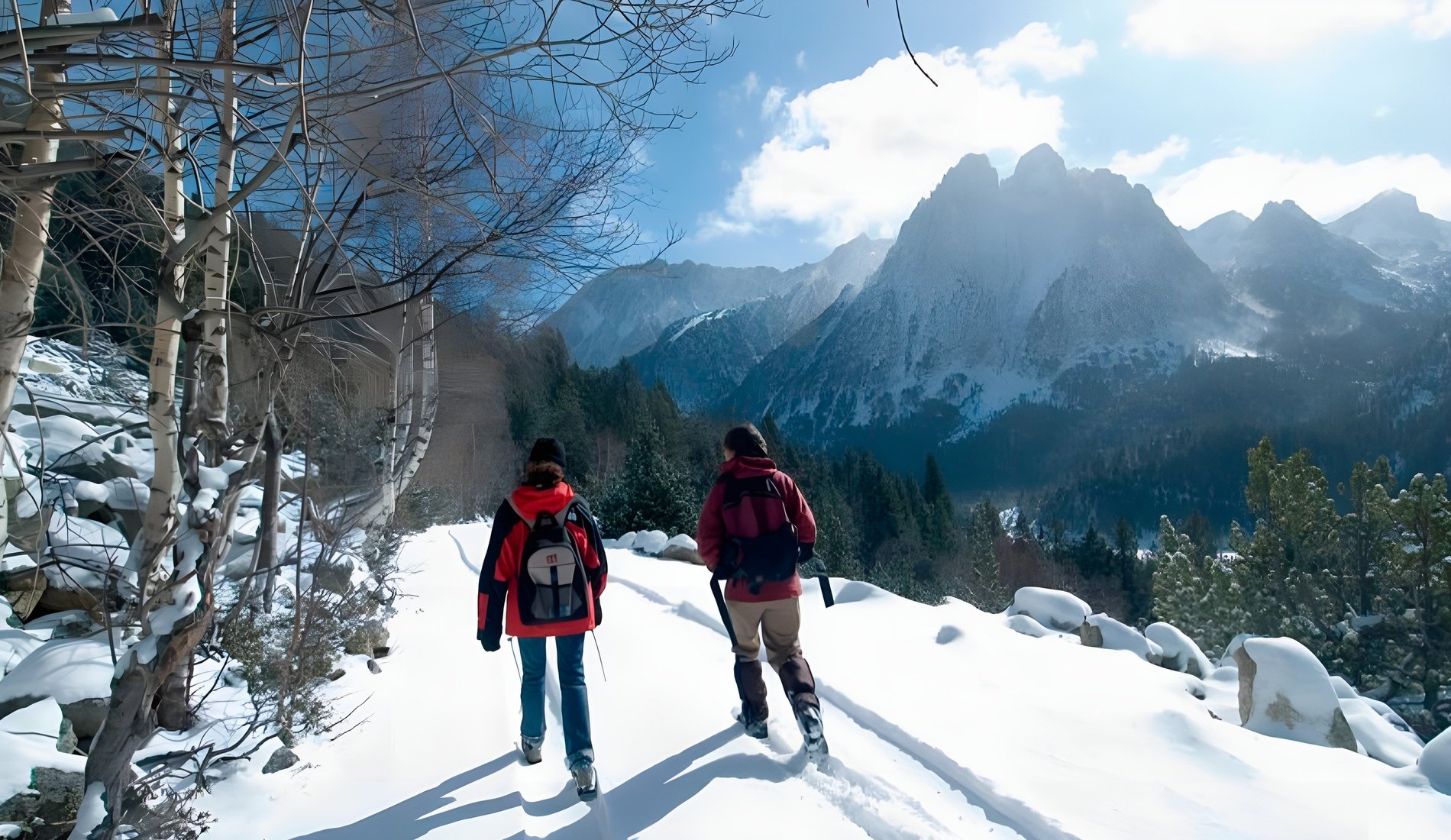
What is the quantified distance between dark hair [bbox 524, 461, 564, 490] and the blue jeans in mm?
709

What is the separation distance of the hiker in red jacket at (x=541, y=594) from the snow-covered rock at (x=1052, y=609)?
8218 millimetres

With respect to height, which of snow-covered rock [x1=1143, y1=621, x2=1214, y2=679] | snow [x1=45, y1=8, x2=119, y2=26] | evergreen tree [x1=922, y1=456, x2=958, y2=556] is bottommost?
evergreen tree [x1=922, y1=456, x2=958, y2=556]

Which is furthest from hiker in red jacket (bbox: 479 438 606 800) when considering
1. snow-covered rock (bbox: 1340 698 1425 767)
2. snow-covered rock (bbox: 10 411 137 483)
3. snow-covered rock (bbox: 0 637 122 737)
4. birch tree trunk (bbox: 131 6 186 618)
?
snow-covered rock (bbox: 1340 698 1425 767)

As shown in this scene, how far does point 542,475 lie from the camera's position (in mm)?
3561

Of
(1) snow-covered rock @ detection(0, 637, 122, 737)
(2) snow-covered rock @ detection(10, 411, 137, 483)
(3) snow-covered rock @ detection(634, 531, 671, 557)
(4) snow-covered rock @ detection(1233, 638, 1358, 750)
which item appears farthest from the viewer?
(3) snow-covered rock @ detection(634, 531, 671, 557)

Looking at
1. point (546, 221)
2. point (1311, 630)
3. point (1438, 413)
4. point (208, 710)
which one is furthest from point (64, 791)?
point (1438, 413)

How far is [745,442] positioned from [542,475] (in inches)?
41.2

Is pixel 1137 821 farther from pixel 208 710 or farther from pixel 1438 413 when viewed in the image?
Answer: pixel 1438 413

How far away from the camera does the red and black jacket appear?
340 cm

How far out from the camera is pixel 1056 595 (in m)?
10.5

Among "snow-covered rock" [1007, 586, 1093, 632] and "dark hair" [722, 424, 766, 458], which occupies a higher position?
"dark hair" [722, 424, 766, 458]

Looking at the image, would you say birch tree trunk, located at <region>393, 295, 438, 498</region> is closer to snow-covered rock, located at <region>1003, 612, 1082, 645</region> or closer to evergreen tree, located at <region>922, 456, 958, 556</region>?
snow-covered rock, located at <region>1003, 612, 1082, 645</region>

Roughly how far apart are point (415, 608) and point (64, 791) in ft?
14.9

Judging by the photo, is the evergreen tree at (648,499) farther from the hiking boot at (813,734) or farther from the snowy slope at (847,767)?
the hiking boot at (813,734)
